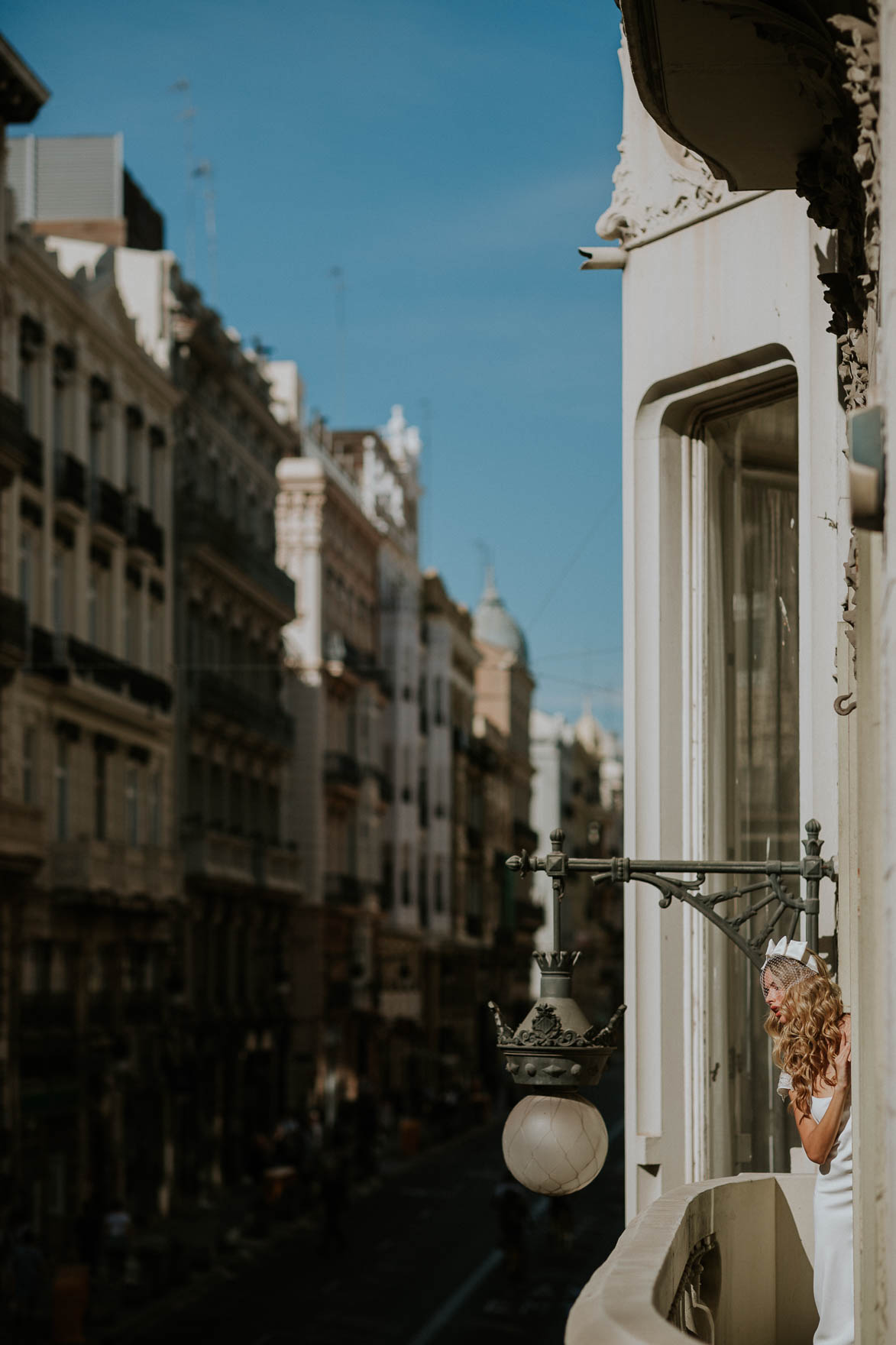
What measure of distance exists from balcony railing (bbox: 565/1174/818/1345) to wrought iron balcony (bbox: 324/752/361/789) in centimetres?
5366

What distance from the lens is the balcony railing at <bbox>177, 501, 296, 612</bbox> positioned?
48.5 m

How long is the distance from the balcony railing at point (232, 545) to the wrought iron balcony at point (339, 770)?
5.67 metres

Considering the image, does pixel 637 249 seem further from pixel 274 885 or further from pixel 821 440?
pixel 274 885

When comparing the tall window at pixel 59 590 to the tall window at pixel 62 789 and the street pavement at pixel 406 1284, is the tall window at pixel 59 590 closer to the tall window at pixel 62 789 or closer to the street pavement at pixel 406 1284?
the tall window at pixel 62 789

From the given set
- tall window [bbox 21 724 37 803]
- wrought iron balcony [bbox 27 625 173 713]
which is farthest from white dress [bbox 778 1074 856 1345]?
tall window [bbox 21 724 37 803]

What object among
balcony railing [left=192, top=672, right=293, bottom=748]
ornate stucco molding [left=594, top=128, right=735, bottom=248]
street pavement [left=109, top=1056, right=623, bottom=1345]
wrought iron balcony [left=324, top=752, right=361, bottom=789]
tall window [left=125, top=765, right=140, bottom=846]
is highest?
balcony railing [left=192, top=672, right=293, bottom=748]

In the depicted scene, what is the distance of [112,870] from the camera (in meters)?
41.3

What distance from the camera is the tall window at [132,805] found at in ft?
144

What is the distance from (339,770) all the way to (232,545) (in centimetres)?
1262

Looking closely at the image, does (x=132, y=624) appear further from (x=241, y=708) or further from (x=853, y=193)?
(x=853, y=193)

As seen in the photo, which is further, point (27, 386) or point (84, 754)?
point (84, 754)

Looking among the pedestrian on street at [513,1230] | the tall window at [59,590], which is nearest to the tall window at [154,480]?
the tall window at [59,590]

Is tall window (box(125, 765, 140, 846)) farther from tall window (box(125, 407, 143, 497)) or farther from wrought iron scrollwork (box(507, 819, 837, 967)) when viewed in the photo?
wrought iron scrollwork (box(507, 819, 837, 967))

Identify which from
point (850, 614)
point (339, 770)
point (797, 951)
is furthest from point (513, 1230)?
point (339, 770)
